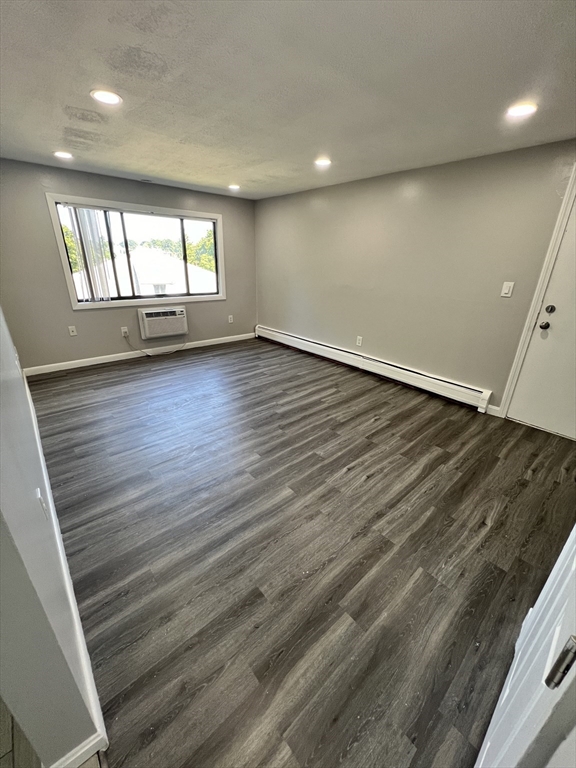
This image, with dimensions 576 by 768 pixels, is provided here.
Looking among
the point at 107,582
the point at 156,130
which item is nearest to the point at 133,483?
the point at 107,582

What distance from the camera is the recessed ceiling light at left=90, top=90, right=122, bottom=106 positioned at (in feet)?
5.70

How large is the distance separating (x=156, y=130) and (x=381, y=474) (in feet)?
9.91

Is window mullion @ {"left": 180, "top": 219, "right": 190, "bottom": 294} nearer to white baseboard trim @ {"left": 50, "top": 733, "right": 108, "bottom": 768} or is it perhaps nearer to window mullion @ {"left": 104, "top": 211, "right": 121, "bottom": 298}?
window mullion @ {"left": 104, "top": 211, "right": 121, "bottom": 298}

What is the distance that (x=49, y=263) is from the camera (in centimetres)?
363

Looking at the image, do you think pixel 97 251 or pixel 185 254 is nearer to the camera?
pixel 97 251

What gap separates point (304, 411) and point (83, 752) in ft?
8.00

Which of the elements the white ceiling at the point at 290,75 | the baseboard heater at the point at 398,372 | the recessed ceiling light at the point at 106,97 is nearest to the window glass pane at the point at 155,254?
the white ceiling at the point at 290,75

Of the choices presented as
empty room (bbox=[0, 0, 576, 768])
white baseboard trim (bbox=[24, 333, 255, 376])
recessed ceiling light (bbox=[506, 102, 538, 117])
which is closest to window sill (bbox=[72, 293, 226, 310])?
empty room (bbox=[0, 0, 576, 768])

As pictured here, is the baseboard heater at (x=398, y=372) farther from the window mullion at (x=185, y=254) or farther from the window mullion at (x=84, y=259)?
the window mullion at (x=84, y=259)

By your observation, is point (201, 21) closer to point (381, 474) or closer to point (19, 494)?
point (19, 494)

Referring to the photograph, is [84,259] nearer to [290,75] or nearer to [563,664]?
[290,75]

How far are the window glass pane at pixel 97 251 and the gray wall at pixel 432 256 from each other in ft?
8.02

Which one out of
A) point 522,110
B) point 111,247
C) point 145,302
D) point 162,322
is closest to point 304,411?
point 522,110

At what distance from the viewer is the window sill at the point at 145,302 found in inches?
158
